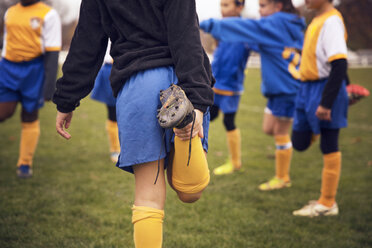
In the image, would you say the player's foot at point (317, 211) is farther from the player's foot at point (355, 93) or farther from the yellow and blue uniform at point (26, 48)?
the yellow and blue uniform at point (26, 48)

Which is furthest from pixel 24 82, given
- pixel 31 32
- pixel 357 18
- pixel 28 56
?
pixel 357 18

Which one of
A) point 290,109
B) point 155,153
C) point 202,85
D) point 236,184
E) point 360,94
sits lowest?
point 236,184

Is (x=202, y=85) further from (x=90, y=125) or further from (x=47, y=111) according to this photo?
(x=47, y=111)

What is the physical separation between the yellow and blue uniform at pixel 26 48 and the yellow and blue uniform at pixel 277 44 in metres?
1.78

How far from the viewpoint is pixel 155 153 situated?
5.31 ft

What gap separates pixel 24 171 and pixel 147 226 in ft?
9.45

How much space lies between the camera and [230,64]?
14.8 ft

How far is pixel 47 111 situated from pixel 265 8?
6.57 m

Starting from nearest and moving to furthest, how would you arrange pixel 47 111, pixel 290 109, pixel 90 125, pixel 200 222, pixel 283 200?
1. pixel 200 222
2. pixel 283 200
3. pixel 290 109
4. pixel 90 125
5. pixel 47 111

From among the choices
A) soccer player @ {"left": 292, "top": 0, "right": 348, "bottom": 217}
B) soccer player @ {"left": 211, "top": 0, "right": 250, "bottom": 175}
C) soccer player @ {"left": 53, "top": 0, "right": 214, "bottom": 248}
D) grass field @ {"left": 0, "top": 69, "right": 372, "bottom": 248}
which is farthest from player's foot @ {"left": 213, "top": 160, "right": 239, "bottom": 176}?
soccer player @ {"left": 53, "top": 0, "right": 214, "bottom": 248}

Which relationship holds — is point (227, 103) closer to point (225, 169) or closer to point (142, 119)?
point (225, 169)

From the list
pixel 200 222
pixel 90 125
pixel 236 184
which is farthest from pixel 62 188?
pixel 90 125

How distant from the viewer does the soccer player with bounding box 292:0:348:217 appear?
295 centimetres

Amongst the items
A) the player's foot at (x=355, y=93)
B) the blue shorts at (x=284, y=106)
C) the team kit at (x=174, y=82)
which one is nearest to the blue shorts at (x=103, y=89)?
the team kit at (x=174, y=82)
